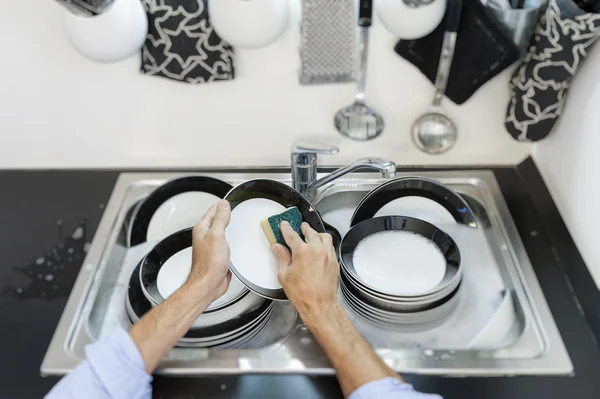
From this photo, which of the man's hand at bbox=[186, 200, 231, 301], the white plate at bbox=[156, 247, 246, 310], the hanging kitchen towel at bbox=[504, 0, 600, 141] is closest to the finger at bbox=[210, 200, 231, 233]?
the man's hand at bbox=[186, 200, 231, 301]

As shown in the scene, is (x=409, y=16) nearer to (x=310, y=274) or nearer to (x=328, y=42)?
Answer: (x=328, y=42)

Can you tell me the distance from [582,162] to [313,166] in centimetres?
50

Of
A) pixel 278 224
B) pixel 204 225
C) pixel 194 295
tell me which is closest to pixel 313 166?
pixel 278 224

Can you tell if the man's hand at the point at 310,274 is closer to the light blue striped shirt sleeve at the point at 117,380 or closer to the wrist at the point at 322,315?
the wrist at the point at 322,315

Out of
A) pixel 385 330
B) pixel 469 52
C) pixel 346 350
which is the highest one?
pixel 469 52

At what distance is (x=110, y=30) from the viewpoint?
0.97 m

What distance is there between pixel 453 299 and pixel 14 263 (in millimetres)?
847

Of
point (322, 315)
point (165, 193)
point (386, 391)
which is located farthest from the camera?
point (165, 193)

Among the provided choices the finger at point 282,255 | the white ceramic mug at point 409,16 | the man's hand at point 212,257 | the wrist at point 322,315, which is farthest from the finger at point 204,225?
the white ceramic mug at point 409,16

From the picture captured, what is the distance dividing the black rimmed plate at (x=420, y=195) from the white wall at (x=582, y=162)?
19 cm

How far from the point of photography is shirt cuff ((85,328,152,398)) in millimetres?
772

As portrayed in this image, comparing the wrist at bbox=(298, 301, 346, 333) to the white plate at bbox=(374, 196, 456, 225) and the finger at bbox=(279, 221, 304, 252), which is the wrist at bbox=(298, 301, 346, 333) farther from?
the white plate at bbox=(374, 196, 456, 225)

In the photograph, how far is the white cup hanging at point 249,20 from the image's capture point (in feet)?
3.10

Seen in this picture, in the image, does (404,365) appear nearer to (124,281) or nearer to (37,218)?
(124,281)
